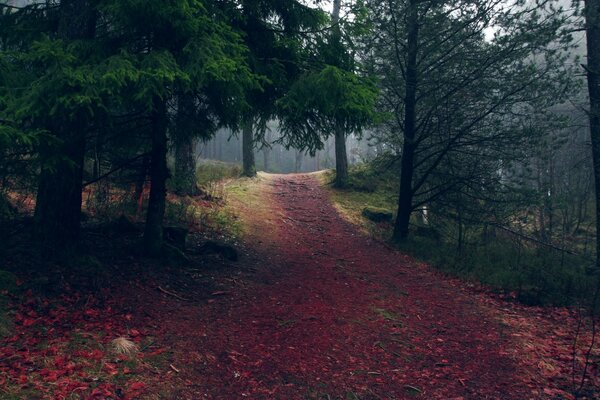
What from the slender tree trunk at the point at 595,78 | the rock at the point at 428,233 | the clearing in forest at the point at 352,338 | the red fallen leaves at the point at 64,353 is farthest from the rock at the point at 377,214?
the red fallen leaves at the point at 64,353

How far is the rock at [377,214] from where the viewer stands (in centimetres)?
1662

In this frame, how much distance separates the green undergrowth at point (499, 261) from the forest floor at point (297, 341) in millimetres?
649

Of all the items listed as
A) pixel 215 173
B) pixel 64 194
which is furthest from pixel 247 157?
pixel 64 194

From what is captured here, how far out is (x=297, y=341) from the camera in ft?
20.9

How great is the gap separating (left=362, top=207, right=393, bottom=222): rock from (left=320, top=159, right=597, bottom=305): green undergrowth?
0.24 metres

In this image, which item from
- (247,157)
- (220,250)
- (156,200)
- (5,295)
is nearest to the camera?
(5,295)

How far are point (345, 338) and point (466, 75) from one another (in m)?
8.64

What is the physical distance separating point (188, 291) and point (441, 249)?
326 inches

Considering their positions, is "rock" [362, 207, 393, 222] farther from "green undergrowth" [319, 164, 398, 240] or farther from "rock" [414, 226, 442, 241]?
"rock" [414, 226, 442, 241]

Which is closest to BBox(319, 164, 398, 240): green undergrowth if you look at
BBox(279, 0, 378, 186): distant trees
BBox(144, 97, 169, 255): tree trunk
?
BBox(279, 0, 378, 186): distant trees

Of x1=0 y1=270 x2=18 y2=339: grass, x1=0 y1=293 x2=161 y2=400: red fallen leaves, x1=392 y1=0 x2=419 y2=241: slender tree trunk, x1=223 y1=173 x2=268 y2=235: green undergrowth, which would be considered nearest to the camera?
x1=0 y1=293 x2=161 y2=400: red fallen leaves

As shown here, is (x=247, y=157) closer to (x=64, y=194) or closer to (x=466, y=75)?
(x=466, y=75)

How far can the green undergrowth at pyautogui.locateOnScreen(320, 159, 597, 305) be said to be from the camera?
905cm

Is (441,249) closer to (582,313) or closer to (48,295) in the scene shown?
(582,313)
